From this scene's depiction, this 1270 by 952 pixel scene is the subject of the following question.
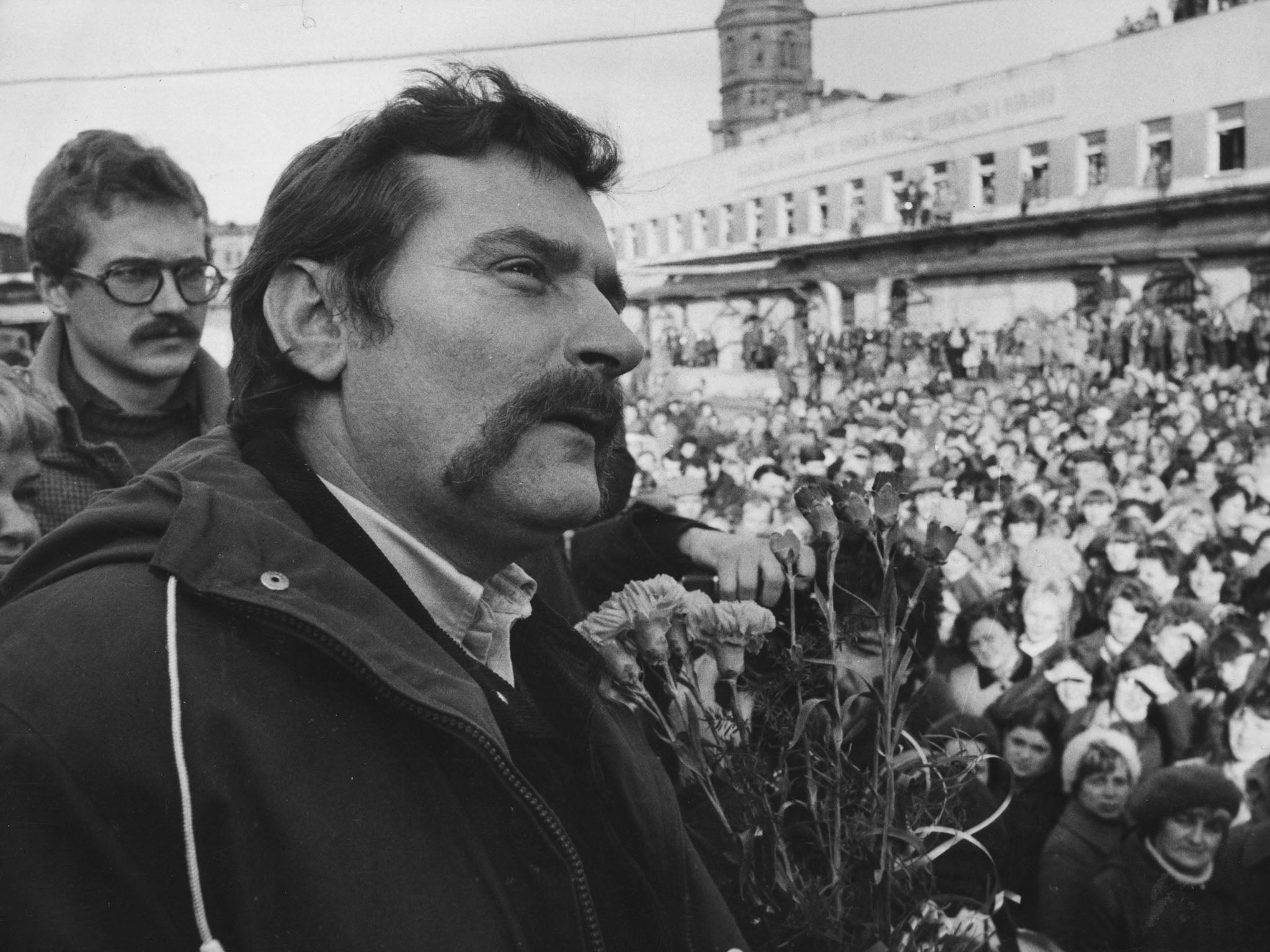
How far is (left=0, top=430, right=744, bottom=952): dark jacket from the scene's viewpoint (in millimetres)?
1074

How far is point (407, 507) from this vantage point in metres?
1.50

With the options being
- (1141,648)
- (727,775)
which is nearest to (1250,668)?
(1141,648)

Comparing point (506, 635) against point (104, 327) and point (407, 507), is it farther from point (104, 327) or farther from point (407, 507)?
point (104, 327)

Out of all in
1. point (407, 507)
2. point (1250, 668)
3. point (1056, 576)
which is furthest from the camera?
point (1056, 576)

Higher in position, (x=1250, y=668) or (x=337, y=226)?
(x=337, y=226)

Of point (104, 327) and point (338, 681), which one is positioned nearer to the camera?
point (338, 681)

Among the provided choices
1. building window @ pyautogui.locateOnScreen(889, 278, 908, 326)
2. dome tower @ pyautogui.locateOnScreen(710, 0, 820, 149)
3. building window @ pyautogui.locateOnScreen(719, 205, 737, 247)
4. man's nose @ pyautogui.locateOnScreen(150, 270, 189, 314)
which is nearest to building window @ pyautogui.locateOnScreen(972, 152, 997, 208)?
building window @ pyautogui.locateOnScreen(889, 278, 908, 326)

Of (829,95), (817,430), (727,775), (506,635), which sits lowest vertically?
(817,430)

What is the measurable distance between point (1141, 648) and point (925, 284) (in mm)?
24470

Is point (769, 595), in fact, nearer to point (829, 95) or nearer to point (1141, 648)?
point (1141, 648)

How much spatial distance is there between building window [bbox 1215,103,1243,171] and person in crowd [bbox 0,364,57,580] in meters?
25.3

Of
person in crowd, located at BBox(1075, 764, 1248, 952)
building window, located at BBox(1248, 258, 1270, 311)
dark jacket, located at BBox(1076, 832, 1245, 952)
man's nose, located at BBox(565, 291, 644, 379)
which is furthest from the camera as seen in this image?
building window, located at BBox(1248, 258, 1270, 311)

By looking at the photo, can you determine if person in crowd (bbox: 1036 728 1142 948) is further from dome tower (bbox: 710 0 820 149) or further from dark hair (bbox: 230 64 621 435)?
dome tower (bbox: 710 0 820 149)

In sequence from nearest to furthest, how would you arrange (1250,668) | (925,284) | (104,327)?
(104,327), (1250,668), (925,284)
